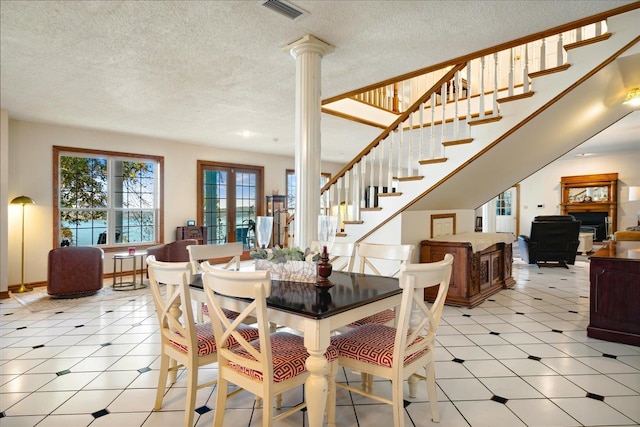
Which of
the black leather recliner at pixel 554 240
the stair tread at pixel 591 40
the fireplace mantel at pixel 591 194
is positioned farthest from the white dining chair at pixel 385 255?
the fireplace mantel at pixel 591 194

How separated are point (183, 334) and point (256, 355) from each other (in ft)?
1.94

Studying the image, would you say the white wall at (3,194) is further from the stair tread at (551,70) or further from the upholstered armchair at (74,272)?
the stair tread at (551,70)

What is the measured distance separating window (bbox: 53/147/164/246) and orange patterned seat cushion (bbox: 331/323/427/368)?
6.08m

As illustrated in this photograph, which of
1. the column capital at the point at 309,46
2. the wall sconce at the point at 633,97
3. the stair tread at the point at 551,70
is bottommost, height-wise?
the wall sconce at the point at 633,97

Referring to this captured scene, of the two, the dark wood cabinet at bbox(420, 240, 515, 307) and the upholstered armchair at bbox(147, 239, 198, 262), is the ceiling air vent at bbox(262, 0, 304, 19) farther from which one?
the upholstered armchair at bbox(147, 239, 198, 262)

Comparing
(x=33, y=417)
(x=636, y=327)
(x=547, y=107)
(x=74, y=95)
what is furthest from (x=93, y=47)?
(x=636, y=327)

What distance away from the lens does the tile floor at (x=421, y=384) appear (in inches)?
84.3

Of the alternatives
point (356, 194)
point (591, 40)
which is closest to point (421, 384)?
point (356, 194)

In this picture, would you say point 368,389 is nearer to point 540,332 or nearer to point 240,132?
point 540,332

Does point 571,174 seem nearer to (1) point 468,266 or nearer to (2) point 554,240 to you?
(2) point 554,240

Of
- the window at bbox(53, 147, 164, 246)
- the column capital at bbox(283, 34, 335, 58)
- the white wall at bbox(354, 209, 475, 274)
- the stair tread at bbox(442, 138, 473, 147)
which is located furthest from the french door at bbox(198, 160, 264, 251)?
the stair tread at bbox(442, 138, 473, 147)

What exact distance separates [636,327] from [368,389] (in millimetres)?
2610

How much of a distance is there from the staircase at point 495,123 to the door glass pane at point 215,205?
3.97 meters

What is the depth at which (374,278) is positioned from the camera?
2.43 m
